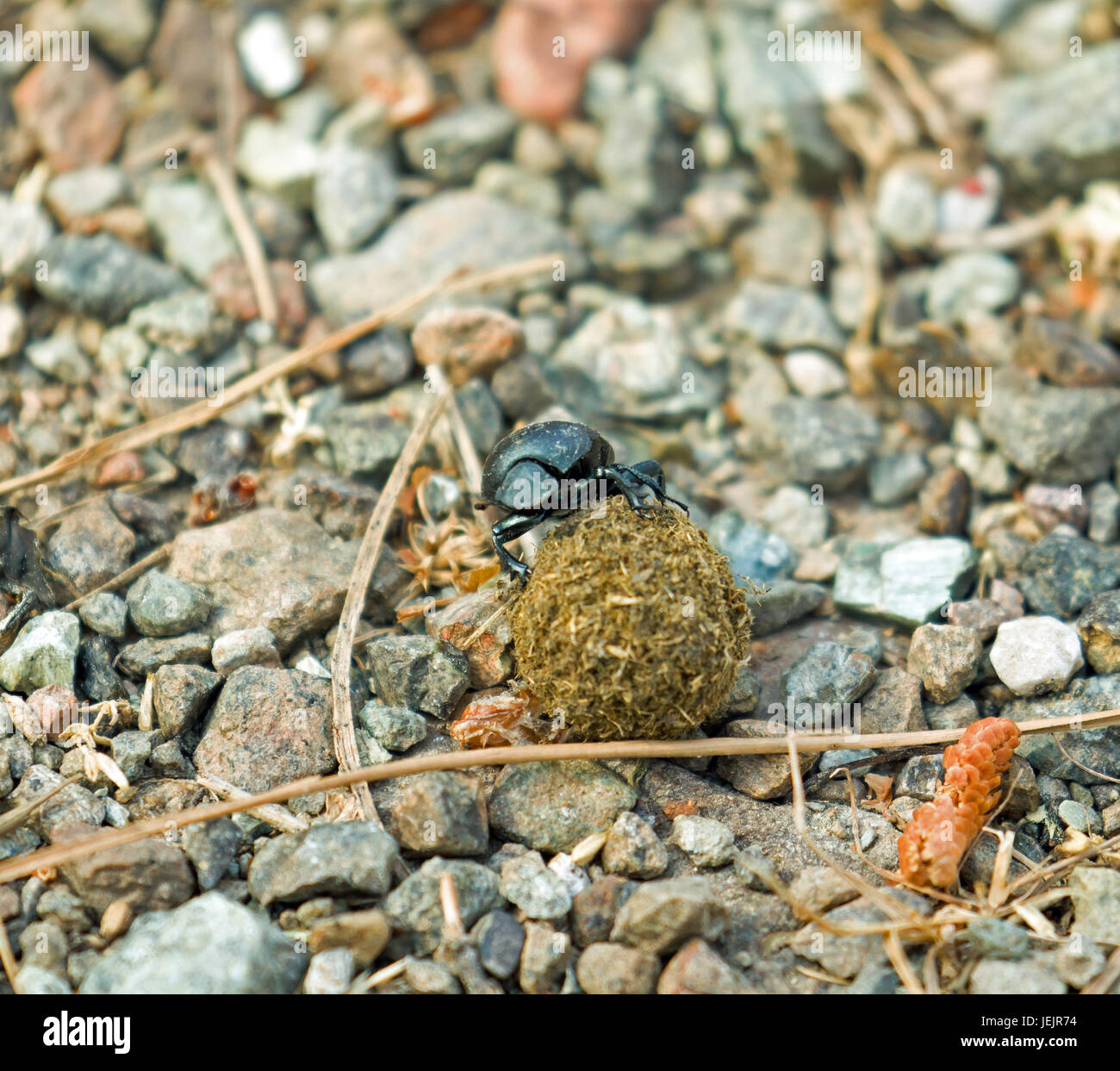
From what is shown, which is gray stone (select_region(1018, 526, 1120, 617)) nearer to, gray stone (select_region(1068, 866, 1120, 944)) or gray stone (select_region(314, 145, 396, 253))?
gray stone (select_region(1068, 866, 1120, 944))

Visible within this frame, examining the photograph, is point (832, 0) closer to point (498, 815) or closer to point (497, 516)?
point (497, 516)

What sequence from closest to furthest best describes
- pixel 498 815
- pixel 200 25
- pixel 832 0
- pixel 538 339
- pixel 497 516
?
pixel 498 815 < pixel 497 516 < pixel 538 339 < pixel 200 25 < pixel 832 0

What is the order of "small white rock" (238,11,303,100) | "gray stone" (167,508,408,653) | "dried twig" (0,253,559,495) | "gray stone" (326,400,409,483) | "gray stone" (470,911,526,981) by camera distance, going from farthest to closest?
"small white rock" (238,11,303,100), "gray stone" (326,400,409,483), "dried twig" (0,253,559,495), "gray stone" (167,508,408,653), "gray stone" (470,911,526,981)

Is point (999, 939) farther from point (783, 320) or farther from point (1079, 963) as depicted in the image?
point (783, 320)

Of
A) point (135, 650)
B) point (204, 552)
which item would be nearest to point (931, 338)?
point (204, 552)

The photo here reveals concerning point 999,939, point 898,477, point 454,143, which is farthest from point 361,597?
point 454,143

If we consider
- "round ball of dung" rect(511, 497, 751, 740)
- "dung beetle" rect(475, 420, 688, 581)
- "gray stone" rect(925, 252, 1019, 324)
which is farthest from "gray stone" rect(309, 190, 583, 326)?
"round ball of dung" rect(511, 497, 751, 740)
